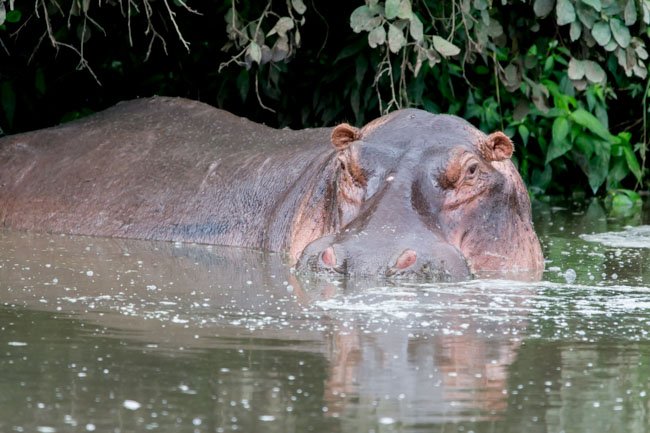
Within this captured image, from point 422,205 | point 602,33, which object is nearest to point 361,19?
point 602,33

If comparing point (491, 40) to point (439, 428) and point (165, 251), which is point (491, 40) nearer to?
point (165, 251)

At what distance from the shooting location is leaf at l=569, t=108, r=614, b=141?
11812 millimetres

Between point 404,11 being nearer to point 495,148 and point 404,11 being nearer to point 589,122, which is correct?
point 495,148

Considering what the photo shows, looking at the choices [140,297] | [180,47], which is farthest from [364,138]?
[180,47]

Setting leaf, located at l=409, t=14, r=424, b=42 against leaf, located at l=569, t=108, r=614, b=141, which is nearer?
leaf, located at l=409, t=14, r=424, b=42

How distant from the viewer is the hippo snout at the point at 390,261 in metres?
6.52

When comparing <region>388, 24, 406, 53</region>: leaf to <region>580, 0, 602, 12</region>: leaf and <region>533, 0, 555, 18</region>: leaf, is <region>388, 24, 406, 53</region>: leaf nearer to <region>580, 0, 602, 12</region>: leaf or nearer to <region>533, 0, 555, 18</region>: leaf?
<region>533, 0, 555, 18</region>: leaf

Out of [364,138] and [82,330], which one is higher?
[364,138]

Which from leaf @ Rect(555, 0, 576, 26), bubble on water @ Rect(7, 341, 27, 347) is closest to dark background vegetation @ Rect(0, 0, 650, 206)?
leaf @ Rect(555, 0, 576, 26)

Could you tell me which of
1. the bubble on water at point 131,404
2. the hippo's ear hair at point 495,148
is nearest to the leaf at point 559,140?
the hippo's ear hair at point 495,148

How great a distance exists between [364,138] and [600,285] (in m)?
1.76

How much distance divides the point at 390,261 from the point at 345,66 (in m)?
4.49

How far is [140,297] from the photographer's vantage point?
5.91 metres

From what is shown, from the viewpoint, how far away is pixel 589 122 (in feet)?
38.8
